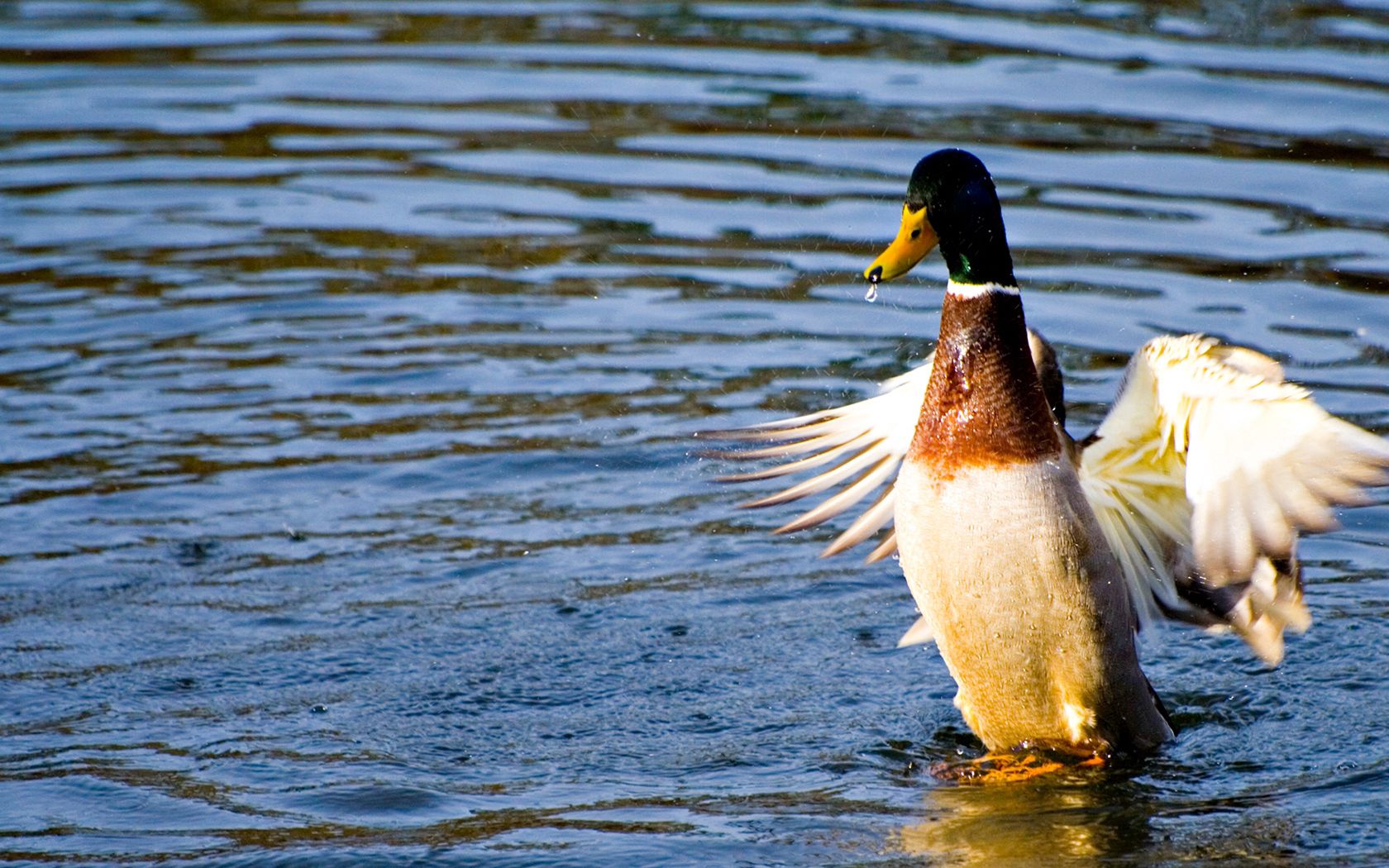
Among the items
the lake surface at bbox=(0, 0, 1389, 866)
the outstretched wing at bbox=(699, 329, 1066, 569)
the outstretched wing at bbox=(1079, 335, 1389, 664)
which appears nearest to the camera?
the outstretched wing at bbox=(1079, 335, 1389, 664)

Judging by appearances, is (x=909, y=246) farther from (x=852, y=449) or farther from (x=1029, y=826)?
(x=1029, y=826)

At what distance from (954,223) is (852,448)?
3.50 feet

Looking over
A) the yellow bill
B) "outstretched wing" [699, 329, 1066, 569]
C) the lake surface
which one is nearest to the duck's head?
the yellow bill

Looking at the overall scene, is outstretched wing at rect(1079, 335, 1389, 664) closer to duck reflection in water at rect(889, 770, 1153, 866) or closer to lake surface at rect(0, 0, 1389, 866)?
lake surface at rect(0, 0, 1389, 866)

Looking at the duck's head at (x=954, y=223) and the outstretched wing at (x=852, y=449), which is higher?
the duck's head at (x=954, y=223)

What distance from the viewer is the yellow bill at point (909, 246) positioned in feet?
15.7

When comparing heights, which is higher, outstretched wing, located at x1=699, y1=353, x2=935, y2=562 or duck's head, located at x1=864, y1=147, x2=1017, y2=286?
duck's head, located at x1=864, y1=147, x2=1017, y2=286

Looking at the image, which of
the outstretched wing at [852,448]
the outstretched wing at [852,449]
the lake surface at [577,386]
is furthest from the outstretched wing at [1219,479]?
the outstretched wing at [852,448]

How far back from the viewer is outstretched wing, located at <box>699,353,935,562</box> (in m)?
5.63

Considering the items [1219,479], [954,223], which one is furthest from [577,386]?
[1219,479]

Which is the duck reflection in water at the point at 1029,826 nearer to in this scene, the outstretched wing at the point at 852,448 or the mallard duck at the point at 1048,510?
the mallard duck at the point at 1048,510

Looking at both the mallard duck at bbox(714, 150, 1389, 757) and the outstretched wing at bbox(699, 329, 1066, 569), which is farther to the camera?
the outstretched wing at bbox(699, 329, 1066, 569)

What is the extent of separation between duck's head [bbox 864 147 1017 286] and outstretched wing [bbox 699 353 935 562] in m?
0.74

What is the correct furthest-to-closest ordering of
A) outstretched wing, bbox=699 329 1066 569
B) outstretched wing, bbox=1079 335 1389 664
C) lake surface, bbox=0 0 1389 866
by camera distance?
outstretched wing, bbox=699 329 1066 569 → lake surface, bbox=0 0 1389 866 → outstretched wing, bbox=1079 335 1389 664
